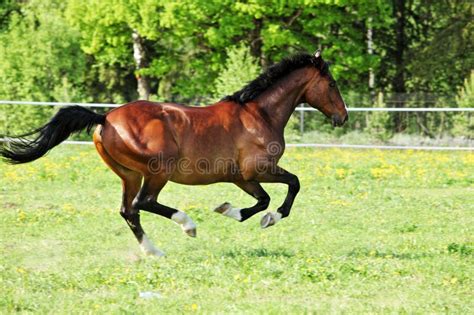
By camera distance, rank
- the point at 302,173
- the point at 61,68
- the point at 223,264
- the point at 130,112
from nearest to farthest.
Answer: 1. the point at 223,264
2. the point at 130,112
3. the point at 302,173
4. the point at 61,68

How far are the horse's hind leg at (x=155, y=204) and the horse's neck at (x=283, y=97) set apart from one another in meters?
1.44

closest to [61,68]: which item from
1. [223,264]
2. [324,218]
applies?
[324,218]

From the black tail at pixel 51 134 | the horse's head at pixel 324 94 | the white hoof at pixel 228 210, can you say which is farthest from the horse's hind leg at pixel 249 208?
the black tail at pixel 51 134

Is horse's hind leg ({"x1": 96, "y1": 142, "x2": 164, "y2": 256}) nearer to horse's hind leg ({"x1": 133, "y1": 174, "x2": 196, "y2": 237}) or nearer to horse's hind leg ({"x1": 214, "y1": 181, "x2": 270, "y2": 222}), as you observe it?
horse's hind leg ({"x1": 133, "y1": 174, "x2": 196, "y2": 237})

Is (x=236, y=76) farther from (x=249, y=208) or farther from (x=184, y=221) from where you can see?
(x=184, y=221)

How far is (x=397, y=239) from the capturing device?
9.60m

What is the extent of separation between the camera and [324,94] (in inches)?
372

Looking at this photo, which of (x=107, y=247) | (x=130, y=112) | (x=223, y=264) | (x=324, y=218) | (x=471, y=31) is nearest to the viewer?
(x=223, y=264)

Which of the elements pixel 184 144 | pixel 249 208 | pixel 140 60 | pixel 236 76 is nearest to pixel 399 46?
pixel 140 60

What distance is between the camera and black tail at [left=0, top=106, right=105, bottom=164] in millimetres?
8695

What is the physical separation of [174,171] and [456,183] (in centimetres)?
731

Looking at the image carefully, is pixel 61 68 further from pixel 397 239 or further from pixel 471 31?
pixel 397 239

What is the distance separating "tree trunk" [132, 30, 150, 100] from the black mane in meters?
21.5

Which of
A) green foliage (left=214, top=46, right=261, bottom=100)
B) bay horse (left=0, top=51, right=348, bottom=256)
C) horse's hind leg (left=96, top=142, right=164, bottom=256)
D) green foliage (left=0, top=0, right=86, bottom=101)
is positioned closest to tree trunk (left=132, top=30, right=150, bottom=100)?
green foliage (left=0, top=0, right=86, bottom=101)
